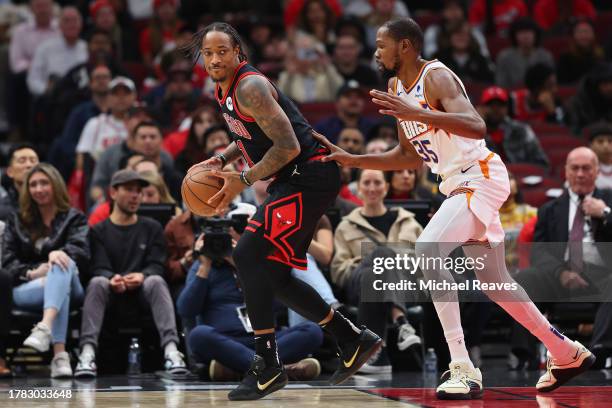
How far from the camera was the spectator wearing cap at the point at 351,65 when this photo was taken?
→ 42.0 ft

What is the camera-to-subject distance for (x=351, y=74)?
12859 millimetres

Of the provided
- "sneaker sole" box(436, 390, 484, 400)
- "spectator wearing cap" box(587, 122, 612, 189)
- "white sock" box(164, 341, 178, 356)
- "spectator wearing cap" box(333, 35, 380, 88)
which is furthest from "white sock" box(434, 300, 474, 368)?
"spectator wearing cap" box(333, 35, 380, 88)

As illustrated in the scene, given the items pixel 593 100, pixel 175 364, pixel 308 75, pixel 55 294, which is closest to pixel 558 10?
pixel 593 100

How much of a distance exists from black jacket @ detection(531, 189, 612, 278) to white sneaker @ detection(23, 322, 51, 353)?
12.0 feet

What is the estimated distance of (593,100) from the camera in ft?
41.7

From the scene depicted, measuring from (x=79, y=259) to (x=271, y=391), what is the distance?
2.81m

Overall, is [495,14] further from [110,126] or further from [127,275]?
[127,275]

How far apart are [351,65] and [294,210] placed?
7220 millimetres

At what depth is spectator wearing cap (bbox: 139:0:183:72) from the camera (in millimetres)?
13742

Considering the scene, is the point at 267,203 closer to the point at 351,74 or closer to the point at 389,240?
the point at 389,240

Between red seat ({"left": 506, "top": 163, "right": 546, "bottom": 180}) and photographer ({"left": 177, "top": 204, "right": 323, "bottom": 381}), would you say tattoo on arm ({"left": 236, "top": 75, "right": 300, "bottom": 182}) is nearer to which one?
photographer ({"left": 177, "top": 204, "right": 323, "bottom": 381})

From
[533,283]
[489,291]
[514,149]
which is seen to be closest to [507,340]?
[533,283]

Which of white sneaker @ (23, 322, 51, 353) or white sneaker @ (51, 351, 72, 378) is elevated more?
white sneaker @ (23, 322, 51, 353)

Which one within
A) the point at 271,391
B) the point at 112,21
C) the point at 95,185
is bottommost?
the point at 271,391
